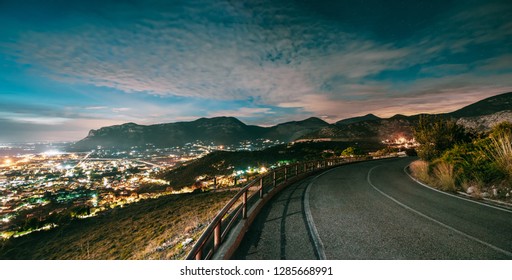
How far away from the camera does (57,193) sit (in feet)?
164

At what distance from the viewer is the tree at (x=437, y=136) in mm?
15031

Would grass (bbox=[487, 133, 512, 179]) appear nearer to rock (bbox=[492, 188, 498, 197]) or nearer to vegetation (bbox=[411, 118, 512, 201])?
vegetation (bbox=[411, 118, 512, 201])

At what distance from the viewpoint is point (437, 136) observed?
1537 cm

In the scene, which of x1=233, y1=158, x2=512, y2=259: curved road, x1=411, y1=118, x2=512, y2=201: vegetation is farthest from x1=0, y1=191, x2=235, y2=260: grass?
x1=411, y1=118, x2=512, y2=201: vegetation

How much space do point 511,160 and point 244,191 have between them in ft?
34.9

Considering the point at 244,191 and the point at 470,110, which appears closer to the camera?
the point at 244,191

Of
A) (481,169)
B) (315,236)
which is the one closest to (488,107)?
(481,169)

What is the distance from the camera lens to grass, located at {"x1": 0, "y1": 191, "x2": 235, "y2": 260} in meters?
11.2

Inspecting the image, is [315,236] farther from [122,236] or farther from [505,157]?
[122,236]

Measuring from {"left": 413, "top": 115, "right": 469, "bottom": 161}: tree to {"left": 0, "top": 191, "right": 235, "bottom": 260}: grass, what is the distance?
16845mm

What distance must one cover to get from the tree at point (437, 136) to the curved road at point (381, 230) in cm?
1055

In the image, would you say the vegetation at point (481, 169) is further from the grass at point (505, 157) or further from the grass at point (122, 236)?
the grass at point (122, 236)
